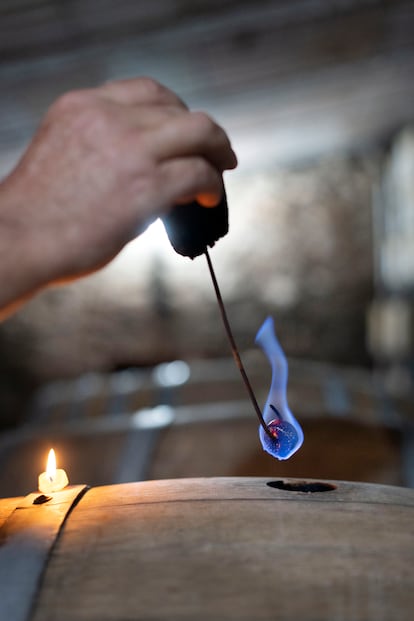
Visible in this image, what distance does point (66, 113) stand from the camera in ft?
2.60

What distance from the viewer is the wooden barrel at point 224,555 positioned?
2.35 ft

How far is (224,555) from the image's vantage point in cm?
81

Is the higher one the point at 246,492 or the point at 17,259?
the point at 17,259

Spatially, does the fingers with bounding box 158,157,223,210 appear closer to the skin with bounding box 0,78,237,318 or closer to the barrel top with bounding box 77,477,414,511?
the skin with bounding box 0,78,237,318

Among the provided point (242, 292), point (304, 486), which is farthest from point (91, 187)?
point (242, 292)

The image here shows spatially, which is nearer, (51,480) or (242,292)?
(51,480)

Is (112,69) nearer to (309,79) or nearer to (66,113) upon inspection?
(309,79)

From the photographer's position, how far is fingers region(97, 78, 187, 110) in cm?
81

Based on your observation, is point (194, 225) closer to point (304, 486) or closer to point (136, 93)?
point (136, 93)

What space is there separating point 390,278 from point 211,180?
175 inches

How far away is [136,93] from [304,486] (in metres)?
0.71

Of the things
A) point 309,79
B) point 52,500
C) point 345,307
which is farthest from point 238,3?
point 345,307

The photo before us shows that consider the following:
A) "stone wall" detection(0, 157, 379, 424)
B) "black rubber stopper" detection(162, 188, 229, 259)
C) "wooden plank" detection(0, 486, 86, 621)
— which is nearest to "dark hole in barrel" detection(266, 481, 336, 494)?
"wooden plank" detection(0, 486, 86, 621)

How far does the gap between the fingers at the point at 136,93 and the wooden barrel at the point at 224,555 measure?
2.01ft
